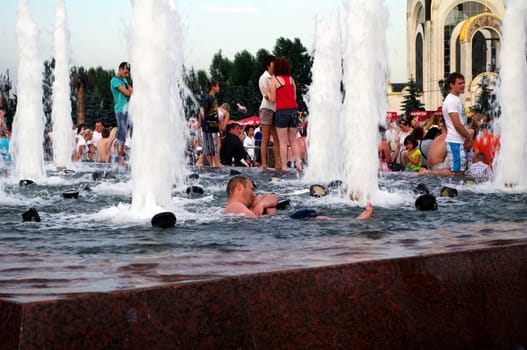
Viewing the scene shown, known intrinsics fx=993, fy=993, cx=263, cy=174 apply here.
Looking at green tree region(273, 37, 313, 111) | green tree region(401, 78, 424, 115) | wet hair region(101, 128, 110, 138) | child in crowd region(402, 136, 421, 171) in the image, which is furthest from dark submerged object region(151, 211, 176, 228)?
green tree region(273, 37, 313, 111)

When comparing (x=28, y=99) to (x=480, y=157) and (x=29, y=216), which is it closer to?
(x=480, y=157)

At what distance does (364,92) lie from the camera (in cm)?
870

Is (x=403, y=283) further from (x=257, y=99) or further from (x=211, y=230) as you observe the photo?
(x=257, y=99)

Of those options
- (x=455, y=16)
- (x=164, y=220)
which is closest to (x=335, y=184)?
(x=164, y=220)

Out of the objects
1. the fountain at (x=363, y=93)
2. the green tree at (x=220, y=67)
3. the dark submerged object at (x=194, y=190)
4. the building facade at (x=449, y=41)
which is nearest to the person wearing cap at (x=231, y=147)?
the dark submerged object at (x=194, y=190)

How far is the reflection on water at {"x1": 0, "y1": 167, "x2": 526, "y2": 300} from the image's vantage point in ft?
11.1

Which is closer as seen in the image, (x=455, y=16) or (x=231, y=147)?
(x=231, y=147)

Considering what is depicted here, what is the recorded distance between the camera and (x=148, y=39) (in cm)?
738

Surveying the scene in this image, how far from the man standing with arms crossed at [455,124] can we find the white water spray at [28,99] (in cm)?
616

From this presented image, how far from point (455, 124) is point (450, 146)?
479 mm

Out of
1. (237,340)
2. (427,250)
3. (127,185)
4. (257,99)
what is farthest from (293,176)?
(257,99)

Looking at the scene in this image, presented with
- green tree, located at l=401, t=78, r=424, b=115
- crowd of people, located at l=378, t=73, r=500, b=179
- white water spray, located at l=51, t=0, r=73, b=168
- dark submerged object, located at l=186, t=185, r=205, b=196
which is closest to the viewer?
dark submerged object, located at l=186, t=185, r=205, b=196

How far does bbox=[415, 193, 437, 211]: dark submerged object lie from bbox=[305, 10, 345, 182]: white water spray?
19.0ft

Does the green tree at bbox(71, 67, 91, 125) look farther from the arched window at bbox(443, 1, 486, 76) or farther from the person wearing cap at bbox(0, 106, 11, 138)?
the person wearing cap at bbox(0, 106, 11, 138)
